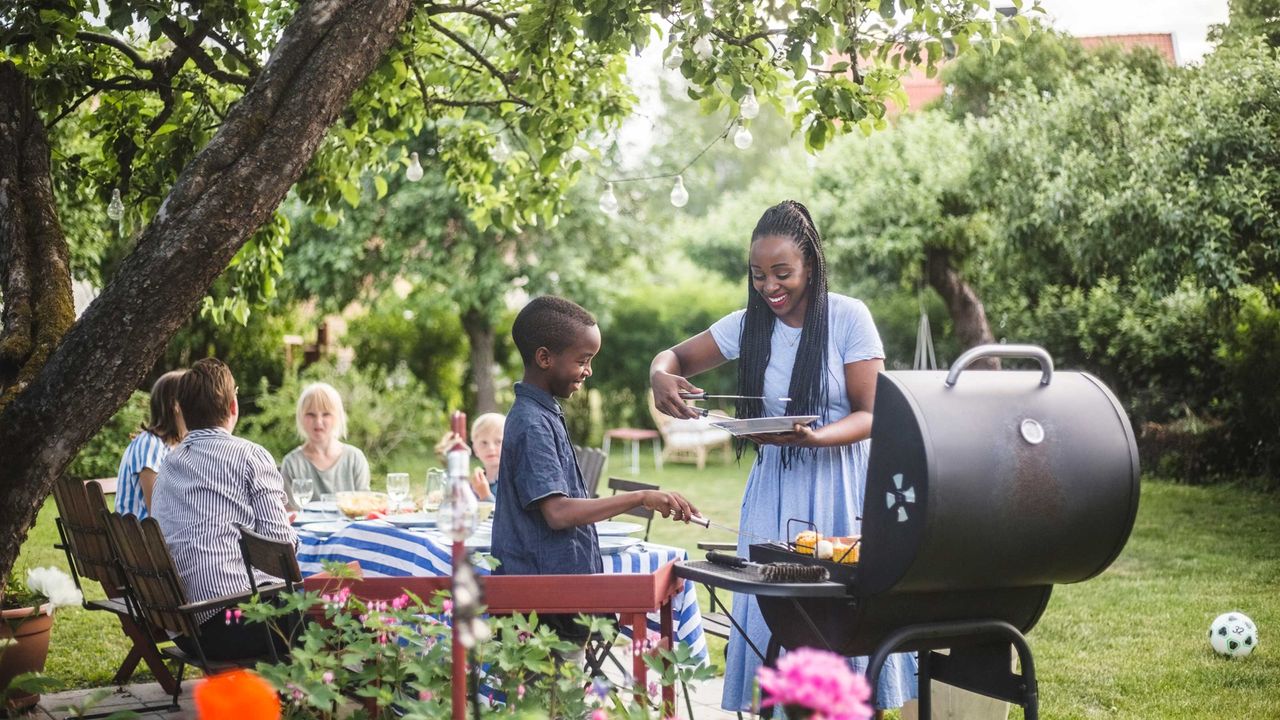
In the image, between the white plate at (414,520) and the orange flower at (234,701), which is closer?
the orange flower at (234,701)

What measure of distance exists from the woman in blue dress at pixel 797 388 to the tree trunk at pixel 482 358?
13.9 meters

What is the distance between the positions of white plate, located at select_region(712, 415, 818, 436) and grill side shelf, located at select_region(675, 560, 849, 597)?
1.11 feet

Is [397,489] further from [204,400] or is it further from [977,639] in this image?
[977,639]

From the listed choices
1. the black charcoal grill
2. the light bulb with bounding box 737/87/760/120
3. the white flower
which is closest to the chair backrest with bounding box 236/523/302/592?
the white flower

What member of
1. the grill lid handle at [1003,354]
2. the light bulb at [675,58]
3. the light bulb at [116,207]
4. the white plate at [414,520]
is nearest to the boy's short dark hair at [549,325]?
the grill lid handle at [1003,354]

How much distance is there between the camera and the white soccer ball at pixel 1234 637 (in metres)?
5.58

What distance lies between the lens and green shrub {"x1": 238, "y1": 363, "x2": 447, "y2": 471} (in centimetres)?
1440

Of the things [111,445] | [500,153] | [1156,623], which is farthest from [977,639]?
[111,445]

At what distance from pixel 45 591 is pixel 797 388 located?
2.67m

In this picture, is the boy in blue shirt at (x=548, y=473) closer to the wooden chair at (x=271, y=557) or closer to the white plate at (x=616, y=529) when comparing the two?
the wooden chair at (x=271, y=557)

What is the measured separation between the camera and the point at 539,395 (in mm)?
2965

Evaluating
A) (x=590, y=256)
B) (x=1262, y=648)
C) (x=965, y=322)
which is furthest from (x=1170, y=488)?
(x=590, y=256)

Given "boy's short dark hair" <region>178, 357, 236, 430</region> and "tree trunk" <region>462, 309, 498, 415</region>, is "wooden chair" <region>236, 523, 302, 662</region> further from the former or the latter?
"tree trunk" <region>462, 309, 498, 415</region>

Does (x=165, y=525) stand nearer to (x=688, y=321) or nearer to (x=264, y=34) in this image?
(x=264, y=34)
